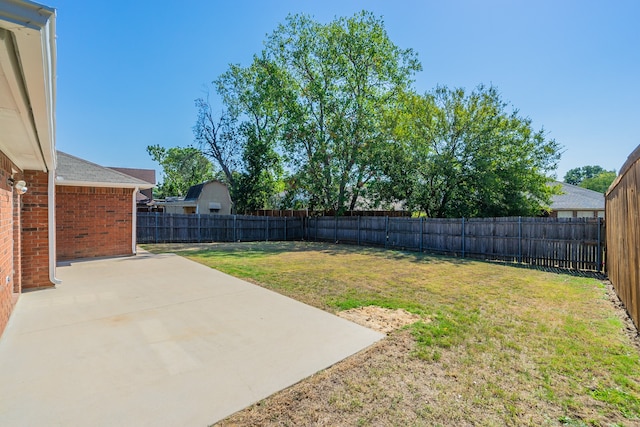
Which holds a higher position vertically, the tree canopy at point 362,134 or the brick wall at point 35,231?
the tree canopy at point 362,134

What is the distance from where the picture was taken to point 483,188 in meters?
14.1

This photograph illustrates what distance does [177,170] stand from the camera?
39.7m

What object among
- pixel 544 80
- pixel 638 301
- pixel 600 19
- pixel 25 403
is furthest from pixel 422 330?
pixel 544 80

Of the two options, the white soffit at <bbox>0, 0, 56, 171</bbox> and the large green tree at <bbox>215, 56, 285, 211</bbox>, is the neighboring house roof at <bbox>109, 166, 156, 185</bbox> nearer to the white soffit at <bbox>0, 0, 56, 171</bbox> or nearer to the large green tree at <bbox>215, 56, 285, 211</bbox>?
the large green tree at <bbox>215, 56, 285, 211</bbox>

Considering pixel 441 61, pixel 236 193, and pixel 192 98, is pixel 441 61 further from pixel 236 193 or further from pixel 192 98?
pixel 192 98

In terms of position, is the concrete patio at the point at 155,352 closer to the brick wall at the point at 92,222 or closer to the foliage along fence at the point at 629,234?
the foliage along fence at the point at 629,234

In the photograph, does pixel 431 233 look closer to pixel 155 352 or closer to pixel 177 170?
pixel 155 352

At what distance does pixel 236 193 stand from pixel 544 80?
751 inches

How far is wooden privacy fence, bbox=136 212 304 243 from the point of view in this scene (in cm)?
1513

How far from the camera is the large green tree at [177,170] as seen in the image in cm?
3659

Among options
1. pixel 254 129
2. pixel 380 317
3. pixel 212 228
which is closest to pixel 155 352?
pixel 380 317

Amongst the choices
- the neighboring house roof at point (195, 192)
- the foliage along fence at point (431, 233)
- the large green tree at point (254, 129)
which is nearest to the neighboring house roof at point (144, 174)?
the neighboring house roof at point (195, 192)

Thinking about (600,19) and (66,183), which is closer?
(600,19)

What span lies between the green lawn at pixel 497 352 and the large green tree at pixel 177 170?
3444 cm
